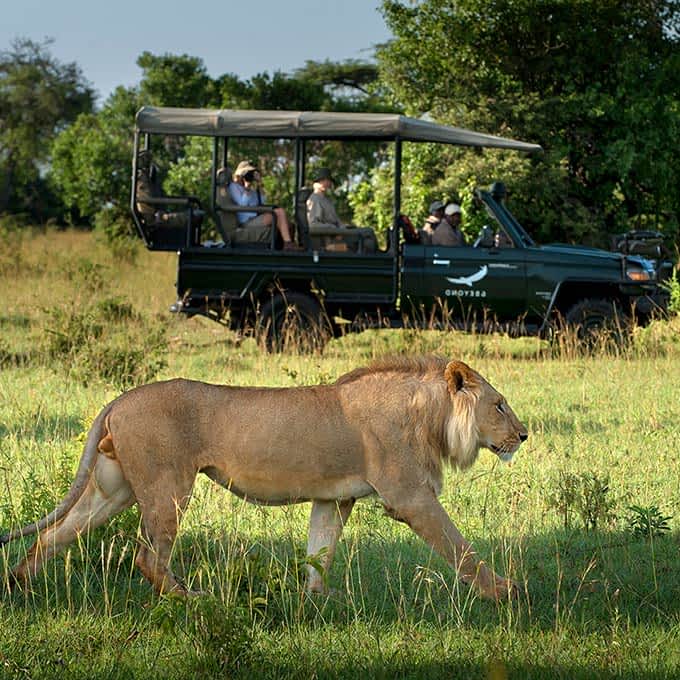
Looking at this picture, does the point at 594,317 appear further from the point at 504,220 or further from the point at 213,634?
the point at 213,634

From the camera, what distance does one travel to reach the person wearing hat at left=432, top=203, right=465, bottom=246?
12148 millimetres

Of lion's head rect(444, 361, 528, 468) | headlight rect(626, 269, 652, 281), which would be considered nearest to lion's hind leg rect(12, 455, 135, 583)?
lion's head rect(444, 361, 528, 468)

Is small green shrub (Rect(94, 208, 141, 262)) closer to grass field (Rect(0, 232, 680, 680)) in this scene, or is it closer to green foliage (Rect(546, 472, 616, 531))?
grass field (Rect(0, 232, 680, 680))

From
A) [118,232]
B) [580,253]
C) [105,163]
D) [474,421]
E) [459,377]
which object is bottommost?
[118,232]

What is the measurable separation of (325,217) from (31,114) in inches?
1275

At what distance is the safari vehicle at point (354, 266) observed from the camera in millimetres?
11859

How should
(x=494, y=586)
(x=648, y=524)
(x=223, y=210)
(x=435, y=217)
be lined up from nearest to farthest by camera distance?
(x=494, y=586) → (x=648, y=524) → (x=223, y=210) → (x=435, y=217)

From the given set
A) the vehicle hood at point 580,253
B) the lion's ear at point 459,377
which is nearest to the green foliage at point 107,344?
the vehicle hood at point 580,253

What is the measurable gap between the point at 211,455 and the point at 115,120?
25846mm

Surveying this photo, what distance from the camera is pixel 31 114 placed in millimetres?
42281

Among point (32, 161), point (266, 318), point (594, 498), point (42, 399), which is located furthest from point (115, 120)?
point (594, 498)

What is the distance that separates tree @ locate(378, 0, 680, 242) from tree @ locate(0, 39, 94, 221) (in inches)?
833

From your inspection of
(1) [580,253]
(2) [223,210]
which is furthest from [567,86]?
(2) [223,210]

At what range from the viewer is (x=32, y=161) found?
134ft
